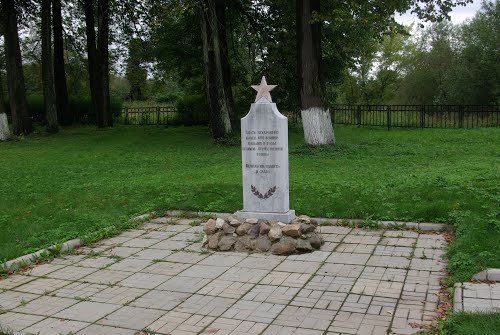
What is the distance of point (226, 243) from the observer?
6.85 meters

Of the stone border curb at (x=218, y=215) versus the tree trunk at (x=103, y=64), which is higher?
the tree trunk at (x=103, y=64)

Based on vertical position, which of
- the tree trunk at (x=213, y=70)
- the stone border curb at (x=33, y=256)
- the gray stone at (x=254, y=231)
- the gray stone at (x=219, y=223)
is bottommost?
the stone border curb at (x=33, y=256)

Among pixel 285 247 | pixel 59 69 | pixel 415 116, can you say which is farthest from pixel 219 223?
pixel 59 69

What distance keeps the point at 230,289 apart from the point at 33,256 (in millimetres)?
2783

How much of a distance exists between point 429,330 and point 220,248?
3.24m

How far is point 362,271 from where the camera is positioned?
582cm

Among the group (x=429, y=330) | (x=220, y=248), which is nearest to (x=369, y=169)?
(x=220, y=248)

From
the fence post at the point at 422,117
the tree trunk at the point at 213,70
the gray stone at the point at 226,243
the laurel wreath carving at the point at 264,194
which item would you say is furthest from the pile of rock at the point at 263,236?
the fence post at the point at 422,117

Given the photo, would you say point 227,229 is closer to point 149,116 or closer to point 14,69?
point 14,69

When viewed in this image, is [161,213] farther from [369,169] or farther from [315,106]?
[315,106]

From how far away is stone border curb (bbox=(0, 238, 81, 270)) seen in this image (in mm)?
6251

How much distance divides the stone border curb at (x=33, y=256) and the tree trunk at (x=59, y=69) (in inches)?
878

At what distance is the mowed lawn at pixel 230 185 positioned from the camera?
7.71 meters

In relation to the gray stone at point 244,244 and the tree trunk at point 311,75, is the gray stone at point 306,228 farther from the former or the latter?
the tree trunk at point 311,75
